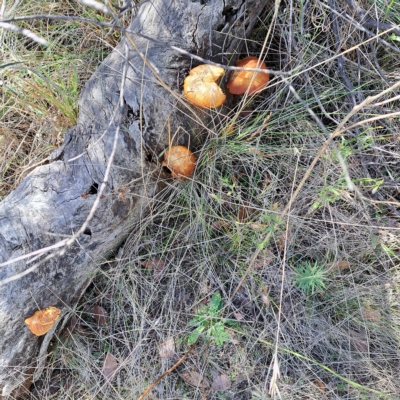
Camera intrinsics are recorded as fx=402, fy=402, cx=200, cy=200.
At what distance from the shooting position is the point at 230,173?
259 centimetres

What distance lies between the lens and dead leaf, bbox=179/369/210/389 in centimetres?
242

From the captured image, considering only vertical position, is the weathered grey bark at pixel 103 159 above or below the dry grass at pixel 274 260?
above

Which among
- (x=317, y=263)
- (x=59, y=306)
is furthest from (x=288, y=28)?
(x=59, y=306)

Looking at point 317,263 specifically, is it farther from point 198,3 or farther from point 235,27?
point 198,3

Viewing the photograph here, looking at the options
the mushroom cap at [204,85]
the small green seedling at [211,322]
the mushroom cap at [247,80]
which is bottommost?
the small green seedling at [211,322]

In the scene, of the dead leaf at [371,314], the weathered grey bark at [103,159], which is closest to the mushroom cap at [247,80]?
the weathered grey bark at [103,159]

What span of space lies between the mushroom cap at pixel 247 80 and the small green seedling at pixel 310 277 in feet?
3.54

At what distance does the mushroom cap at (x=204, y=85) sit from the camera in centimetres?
212

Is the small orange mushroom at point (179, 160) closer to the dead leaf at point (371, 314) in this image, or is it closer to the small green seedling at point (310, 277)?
the small green seedling at point (310, 277)

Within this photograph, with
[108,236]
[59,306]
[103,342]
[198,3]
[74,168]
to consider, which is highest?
[198,3]

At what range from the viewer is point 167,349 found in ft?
8.14

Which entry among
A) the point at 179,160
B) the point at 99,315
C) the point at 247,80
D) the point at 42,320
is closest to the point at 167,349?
the point at 99,315

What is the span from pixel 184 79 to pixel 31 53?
1428mm

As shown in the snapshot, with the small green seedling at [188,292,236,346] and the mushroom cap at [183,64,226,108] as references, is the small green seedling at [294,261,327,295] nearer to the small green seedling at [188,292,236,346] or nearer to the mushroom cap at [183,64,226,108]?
the small green seedling at [188,292,236,346]
